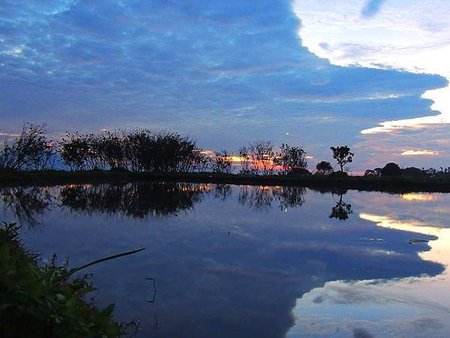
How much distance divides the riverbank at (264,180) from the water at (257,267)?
13.7 meters

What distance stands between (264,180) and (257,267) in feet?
88.7

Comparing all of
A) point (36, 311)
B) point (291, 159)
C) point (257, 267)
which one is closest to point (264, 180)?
point (291, 159)

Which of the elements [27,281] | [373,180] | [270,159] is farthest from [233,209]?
[270,159]

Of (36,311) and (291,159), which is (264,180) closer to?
(291,159)

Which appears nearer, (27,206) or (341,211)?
(27,206)

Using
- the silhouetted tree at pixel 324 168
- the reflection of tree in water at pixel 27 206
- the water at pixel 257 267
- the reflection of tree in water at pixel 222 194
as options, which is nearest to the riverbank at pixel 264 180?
the silhouetted tree at pixel 324 168

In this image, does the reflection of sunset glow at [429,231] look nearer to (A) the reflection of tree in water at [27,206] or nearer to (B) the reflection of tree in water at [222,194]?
(B) the reflection of tree in water at [222,194]

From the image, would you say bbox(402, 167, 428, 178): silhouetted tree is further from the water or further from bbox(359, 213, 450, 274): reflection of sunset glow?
the water

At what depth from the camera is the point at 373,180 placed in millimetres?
31750

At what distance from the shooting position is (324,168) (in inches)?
1517

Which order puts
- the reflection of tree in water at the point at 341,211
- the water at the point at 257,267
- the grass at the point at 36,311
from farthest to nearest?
the reflection of tree in water at the point at 341,211, the water at the point at 257,267, the grass at the point at 36,311

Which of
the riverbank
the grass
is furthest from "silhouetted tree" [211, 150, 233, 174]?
the grass

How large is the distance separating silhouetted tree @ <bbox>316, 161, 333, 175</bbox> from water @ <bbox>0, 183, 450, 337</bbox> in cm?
2135

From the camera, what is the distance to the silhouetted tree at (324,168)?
1432 inches
